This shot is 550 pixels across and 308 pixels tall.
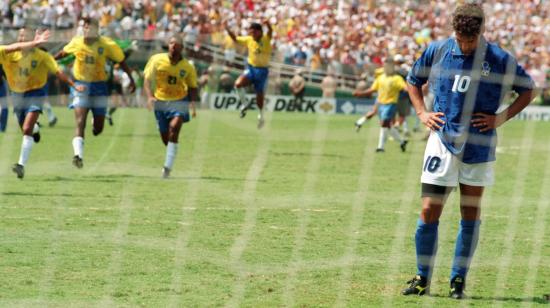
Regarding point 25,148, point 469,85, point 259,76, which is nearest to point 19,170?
point 25,148

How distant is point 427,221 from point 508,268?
157 cm

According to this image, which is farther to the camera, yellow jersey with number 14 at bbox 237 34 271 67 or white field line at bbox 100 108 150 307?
yellow jersey with number 14 at bbox 237 34 271 67

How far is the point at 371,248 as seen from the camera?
9820 mm

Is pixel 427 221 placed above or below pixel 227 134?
above

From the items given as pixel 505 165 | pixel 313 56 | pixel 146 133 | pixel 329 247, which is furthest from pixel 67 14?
pixel 329 247

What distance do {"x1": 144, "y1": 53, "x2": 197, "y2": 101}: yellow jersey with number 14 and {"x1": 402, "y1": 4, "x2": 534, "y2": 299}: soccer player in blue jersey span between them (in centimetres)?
826

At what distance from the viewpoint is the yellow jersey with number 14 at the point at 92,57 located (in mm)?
16438

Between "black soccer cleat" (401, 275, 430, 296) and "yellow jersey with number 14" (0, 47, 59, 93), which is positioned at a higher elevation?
"yellow jersey with number 14" (0, 47, 59, 93)

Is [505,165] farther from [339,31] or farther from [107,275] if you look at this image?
[339,31]

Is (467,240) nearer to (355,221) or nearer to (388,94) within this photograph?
(355,221)

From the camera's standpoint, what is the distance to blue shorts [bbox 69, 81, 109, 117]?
16.1m

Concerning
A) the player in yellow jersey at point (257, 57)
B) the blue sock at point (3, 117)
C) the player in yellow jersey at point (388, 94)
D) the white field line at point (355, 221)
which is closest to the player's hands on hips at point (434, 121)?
the white field line at point (355, 221)

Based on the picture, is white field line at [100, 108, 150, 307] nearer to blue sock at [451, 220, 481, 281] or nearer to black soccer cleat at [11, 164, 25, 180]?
black soccer cleat at [11, 164, 25, 180]

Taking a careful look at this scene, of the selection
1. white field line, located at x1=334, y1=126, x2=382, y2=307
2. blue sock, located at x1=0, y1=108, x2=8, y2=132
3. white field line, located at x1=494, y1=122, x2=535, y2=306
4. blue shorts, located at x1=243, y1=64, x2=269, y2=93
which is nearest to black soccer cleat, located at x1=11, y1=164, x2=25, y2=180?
white field line, located at x1=334, y1=126, x2=382, y2=307
